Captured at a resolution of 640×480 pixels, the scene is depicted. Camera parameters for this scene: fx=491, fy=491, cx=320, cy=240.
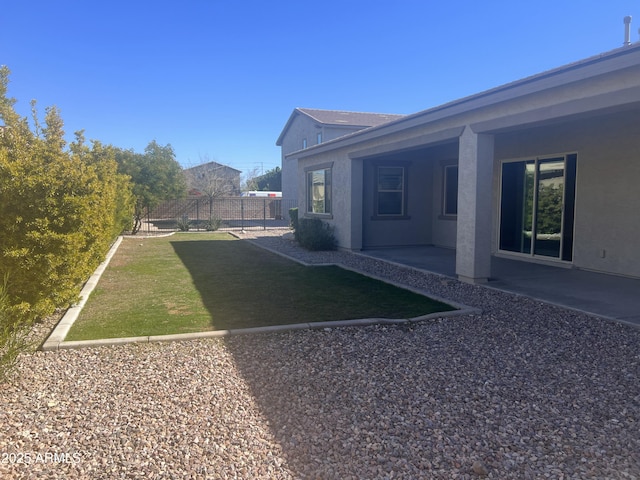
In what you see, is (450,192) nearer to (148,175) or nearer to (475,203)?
(475,203)

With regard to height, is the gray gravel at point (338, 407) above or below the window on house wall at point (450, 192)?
below

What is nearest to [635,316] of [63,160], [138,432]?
[138,432]

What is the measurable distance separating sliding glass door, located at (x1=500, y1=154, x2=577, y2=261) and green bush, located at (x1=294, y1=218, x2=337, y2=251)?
509 centimetres

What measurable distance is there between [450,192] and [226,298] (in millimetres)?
8996

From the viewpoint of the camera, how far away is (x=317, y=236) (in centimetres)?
1505

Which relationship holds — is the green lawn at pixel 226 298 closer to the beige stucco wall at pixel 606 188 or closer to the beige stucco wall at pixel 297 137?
the beige stucco wall at pixel 606 188

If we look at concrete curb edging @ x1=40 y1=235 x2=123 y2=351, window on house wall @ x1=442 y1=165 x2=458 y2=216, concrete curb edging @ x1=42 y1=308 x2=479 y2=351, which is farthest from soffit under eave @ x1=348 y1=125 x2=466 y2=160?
concrete curb edging @ x1=40 y1=235 x2=123 y2=351

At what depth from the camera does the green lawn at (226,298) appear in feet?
21.5

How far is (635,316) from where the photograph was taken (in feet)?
21.5

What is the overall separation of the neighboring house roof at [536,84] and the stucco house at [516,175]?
0.7 inches

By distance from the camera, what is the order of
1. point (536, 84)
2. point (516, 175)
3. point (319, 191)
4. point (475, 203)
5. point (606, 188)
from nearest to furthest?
point (536, 84), point (475, 203), point (606, 188), point (516, 175), point (319, 191)

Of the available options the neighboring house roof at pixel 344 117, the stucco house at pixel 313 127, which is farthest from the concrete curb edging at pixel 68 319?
the neighboring house roof at pixel 344 117

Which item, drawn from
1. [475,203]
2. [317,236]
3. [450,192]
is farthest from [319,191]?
[475,203]

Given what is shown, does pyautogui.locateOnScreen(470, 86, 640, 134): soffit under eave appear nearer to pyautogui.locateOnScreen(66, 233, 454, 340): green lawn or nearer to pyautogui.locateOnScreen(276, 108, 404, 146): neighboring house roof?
pyautogui.locateOnScreen(66, 233, 454, 340): green lawn
